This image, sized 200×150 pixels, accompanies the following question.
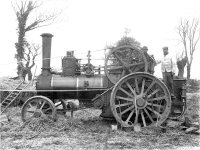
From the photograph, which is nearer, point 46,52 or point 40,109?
point 40,109

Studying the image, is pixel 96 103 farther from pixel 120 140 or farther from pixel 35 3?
pixel 35 3

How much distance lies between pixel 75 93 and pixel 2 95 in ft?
19.3

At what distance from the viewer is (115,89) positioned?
802 centimetres

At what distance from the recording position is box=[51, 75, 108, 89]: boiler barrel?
8.68 metres

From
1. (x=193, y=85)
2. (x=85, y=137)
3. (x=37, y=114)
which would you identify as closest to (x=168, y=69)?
(x=85, y=137)

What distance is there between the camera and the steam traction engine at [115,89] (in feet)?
26.5

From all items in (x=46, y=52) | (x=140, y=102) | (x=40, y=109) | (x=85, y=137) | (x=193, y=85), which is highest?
(x=46, y=52)

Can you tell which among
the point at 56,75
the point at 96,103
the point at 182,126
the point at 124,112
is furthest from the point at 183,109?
the point at 56,75

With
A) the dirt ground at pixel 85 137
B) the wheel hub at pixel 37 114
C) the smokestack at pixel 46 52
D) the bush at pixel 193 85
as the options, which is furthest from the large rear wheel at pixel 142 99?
the bush at pixel 193 85

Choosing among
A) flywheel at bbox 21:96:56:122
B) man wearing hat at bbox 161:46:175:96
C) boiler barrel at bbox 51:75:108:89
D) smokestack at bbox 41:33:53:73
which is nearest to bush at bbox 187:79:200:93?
man wearing hat at bbox 161:46:175:96

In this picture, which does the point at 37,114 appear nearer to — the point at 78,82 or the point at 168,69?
the point at 78,82

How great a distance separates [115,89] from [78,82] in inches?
50.8

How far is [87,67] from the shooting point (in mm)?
8859

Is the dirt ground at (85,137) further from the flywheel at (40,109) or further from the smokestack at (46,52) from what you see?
the smokestack at (46,52)
